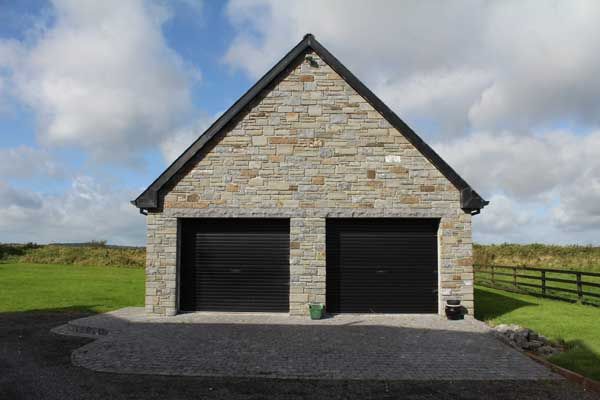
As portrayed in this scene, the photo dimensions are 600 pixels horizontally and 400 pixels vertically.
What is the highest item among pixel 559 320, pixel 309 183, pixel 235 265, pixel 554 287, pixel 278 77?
pixel 278 77

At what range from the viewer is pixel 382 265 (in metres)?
13.8

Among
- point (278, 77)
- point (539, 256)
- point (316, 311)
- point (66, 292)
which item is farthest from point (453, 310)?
point (539, 256)

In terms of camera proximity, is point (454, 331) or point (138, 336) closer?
point (138, 336)

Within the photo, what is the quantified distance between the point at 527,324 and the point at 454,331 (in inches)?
94.1

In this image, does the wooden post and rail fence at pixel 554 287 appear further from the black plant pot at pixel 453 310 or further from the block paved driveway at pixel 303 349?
the block paved driveway at pixel 303 349

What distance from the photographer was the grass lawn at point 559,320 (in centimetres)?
846

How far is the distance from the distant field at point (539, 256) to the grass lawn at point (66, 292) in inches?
918

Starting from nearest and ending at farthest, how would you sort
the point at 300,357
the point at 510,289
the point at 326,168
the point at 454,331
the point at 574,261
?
1. the point at 300,357
2. the point at 454,331
3. the point at 326,168
4. the point at 510,289
5. the point at 574,261

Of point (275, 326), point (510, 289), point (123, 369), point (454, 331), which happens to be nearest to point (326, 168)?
point (275, 326)

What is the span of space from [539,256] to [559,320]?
26744 millimetres

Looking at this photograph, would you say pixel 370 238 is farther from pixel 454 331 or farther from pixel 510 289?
pixel 510 289

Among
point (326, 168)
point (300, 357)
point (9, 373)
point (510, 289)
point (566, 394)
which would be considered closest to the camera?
point (566, 394)

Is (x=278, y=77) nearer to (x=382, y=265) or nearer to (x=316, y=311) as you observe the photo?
(x=382, y=265)

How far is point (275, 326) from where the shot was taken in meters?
11.8
